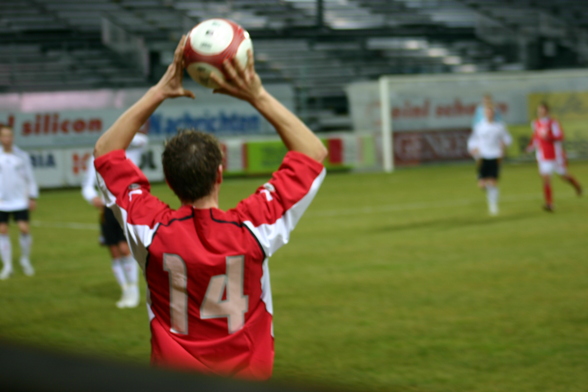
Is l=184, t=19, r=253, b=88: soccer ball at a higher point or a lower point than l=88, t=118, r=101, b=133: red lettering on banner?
higher

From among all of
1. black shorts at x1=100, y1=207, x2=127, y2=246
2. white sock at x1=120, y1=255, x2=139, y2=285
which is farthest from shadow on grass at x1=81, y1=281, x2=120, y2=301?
black shorts at x1=100, y1=207, x2=127, y2=246

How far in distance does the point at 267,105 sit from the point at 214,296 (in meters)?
0.66

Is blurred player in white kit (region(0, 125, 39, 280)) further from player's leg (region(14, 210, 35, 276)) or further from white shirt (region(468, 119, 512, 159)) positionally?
white shirt (region(468, 119, 512, 159))

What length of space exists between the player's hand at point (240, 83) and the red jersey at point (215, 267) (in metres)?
0.29

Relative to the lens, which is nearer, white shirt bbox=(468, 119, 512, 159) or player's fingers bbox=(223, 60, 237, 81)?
player's fingers bbox=(223, 60, 237, 81)

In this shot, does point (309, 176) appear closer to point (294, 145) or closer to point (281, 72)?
point (294, 145)

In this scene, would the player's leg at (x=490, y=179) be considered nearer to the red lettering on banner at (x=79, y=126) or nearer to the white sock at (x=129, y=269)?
the white sock at (x=129, y=269)

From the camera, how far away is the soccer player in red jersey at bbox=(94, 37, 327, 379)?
2.53 metres

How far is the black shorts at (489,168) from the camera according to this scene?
14.9 metres

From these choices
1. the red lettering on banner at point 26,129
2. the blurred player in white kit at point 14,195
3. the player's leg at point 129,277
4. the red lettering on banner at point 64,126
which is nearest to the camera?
the player's leg at point 129,277

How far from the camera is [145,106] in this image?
8.71 feet

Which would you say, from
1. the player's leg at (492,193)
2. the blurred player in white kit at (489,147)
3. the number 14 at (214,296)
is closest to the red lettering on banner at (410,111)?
the blurred player in white kit at (489,147)

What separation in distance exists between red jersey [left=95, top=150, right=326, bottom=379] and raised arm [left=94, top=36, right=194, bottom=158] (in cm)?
4

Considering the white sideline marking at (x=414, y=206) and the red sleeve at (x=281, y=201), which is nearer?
the red sleeve at (x=281, y=201)
